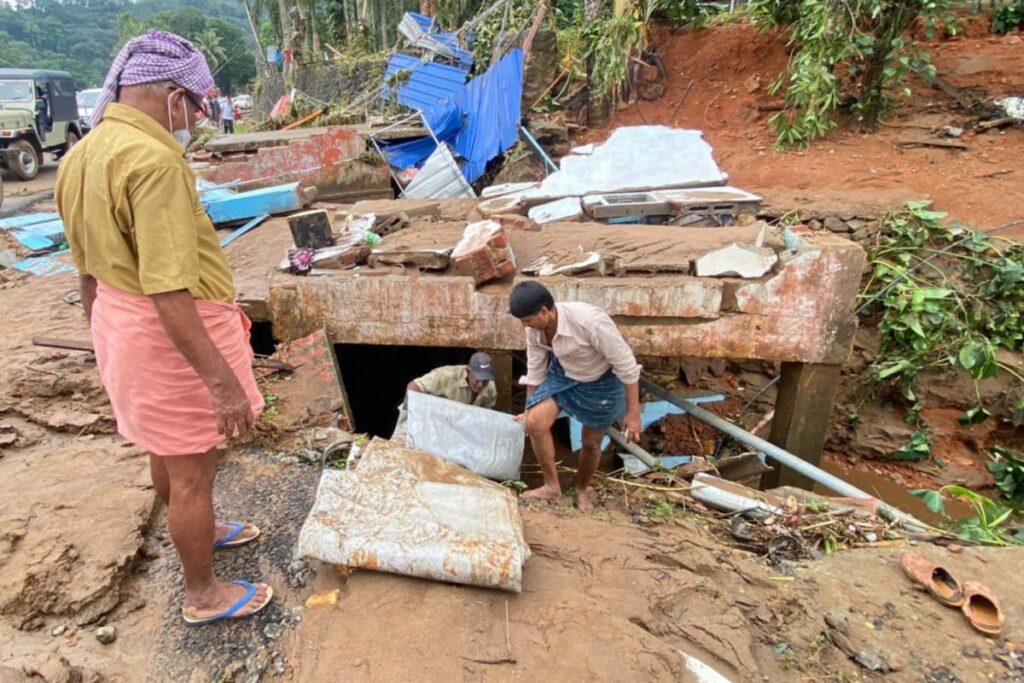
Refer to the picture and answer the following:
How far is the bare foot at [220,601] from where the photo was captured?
6.46 feet

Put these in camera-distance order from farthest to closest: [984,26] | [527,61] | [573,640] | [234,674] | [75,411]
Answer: [527,61]
[984,26]
[75,411]
[573,640]
[234,674]

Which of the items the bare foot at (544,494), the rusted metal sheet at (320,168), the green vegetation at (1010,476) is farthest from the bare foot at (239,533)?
the rusted metal sheet at (320,168)

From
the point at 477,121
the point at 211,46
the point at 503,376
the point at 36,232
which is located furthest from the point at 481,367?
the point at 211,46

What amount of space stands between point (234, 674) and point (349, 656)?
365 mm

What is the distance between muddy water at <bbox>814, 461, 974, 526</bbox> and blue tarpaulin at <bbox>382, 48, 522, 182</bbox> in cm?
621

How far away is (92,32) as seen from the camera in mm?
62625

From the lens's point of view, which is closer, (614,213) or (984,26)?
(614,213)

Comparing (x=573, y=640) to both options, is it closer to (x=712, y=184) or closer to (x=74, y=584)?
(x=74, y=584)

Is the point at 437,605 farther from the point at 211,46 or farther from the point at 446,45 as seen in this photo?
the point at 211,46

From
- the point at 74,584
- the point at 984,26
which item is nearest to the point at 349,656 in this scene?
the point at 74,584

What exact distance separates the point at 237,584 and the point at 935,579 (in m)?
2.90

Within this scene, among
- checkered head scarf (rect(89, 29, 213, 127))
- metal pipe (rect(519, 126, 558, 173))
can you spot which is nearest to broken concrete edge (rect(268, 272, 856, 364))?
checkered head scarf (rect(89, 29, 213, 127))

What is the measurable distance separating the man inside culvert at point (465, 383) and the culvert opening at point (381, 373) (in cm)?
135

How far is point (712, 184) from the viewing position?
5.92 m
